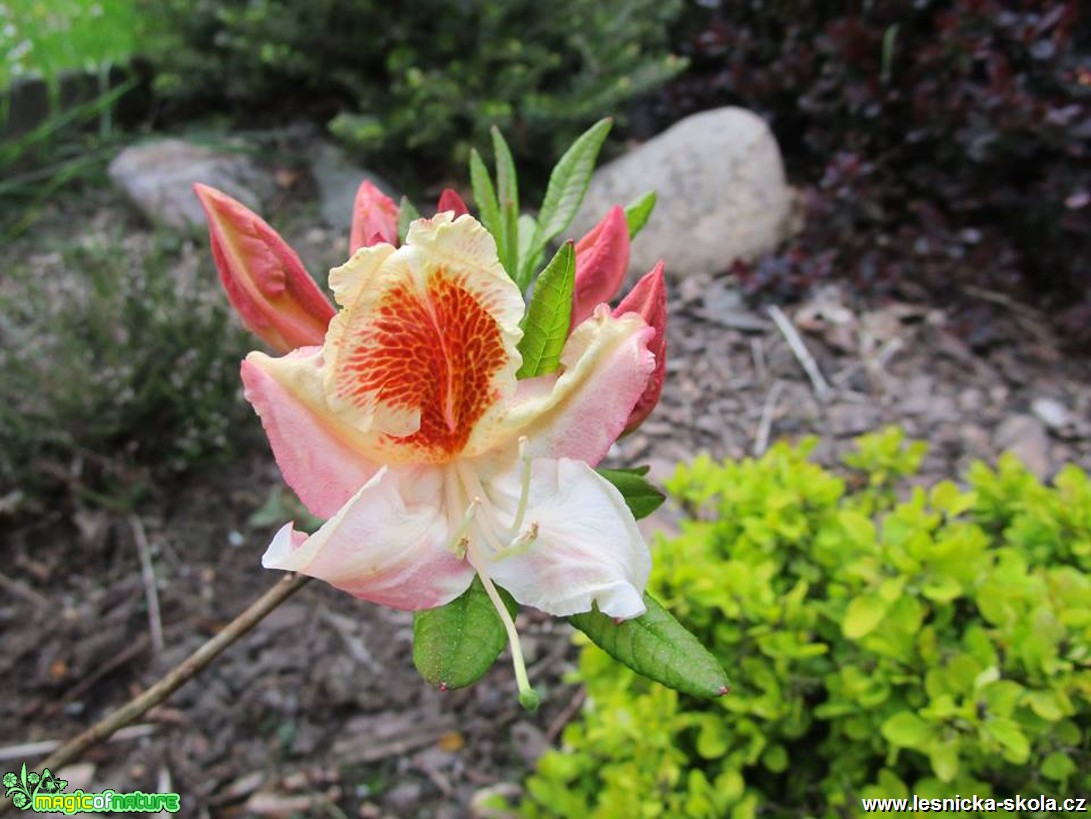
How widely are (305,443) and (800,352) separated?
2454 mm

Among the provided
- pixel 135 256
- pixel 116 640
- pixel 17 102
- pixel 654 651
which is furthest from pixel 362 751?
pixel 17 102

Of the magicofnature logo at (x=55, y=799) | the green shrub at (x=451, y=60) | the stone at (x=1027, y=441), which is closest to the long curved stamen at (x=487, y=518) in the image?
the magicofnature logo at (x=55, y=799)

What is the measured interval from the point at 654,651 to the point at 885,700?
29.2 inches

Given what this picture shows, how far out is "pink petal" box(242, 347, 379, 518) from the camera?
24.2 inches

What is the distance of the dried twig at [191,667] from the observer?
2.65 feet

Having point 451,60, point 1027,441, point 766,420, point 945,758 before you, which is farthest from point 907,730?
point 451,60

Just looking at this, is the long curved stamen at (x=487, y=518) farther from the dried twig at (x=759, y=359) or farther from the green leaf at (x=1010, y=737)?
the dried twig at (x=759, y=359)

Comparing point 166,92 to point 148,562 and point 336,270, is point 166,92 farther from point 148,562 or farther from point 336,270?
point 336,270

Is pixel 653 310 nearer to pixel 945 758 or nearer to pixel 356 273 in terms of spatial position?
pixel 356 273

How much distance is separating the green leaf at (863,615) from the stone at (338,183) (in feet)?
8.55

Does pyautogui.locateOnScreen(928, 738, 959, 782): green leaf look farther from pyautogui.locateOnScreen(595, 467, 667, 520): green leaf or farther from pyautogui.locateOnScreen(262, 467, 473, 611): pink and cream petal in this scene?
pyautogui.locateOnScreen(262, 467, 473, 611): pink and cream petal

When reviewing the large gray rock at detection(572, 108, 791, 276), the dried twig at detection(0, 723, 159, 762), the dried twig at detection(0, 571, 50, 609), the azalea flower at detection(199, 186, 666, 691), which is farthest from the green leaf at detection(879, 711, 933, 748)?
the large gray rock at detection(572, 108, 791, 276)

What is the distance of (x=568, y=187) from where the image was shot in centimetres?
87

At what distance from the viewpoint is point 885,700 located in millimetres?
1249
